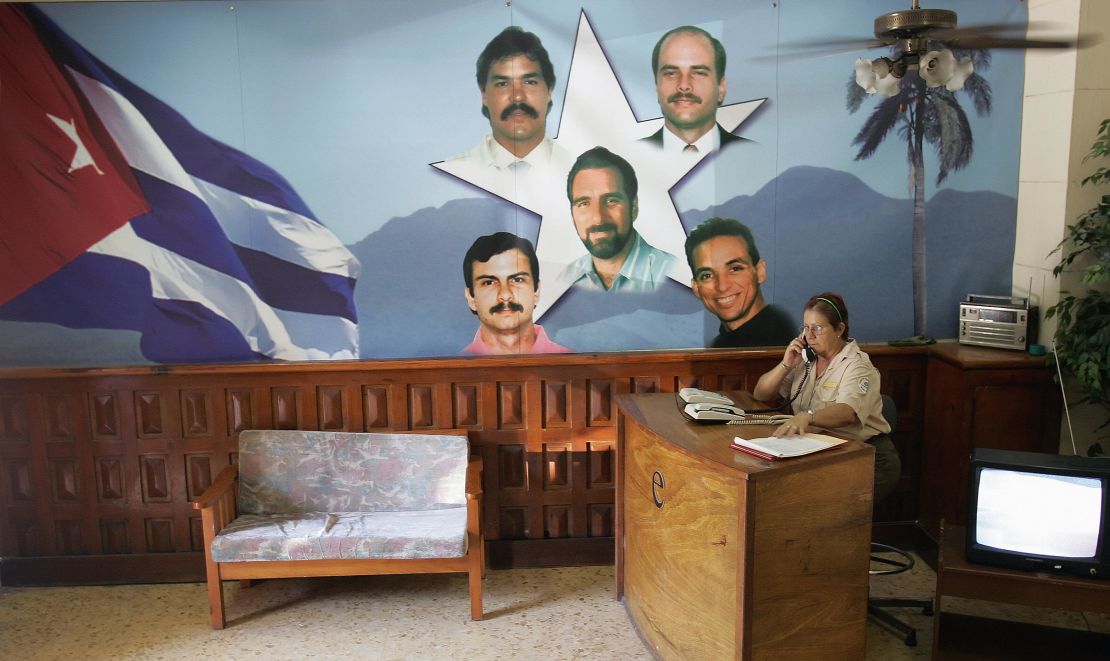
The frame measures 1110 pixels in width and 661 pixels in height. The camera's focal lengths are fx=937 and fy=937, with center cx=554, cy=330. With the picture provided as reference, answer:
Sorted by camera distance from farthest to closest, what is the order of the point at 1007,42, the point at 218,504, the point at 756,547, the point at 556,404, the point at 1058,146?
the point at 556,404 < the point at 1058,146 < the point at 218,504 < the point at 756,547 < the point at 1007,42

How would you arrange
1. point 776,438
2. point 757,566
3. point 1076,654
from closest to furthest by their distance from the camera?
1. point 757,566
2. point 776,438
3. point 1076,654

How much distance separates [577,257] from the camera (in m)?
4.88

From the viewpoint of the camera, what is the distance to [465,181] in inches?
188

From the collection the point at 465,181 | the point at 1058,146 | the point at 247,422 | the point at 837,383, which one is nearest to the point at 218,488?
the point at 247,422

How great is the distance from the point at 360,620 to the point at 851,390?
251cm

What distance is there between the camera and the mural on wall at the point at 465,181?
4.63 m

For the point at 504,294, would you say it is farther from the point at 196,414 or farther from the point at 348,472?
the point at 196,414

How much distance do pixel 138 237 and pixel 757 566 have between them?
134 inches

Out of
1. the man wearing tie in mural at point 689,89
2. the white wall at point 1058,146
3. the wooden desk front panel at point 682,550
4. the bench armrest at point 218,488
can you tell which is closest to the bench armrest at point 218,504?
the bench armrest at point 218,488

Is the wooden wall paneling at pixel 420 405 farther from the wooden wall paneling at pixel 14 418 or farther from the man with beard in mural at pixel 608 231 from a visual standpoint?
the wooden wall paneling at pixel 14 418

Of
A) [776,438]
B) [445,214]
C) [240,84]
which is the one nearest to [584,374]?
[445,214]

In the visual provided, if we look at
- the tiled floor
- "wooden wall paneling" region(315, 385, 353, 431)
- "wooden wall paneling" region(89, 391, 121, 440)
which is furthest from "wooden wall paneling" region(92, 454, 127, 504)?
"wooden wall paneling" region(315, 385, 353, 431)

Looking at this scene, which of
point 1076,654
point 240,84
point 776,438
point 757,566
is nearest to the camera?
point 757,566

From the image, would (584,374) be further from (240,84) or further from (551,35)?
(240,84)
